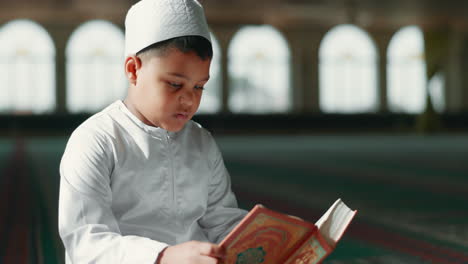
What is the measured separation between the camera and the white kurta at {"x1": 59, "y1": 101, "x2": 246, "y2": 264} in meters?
1.28

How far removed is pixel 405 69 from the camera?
2720 centimetres

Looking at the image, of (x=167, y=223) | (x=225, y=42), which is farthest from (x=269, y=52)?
(x=167, y=223)

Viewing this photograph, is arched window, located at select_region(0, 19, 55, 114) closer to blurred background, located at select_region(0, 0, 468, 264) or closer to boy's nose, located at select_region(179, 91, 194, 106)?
blurred background, located at select_region(0, 0, 468, 264)

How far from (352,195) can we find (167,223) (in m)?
4.44

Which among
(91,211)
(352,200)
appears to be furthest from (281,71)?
(91,211)

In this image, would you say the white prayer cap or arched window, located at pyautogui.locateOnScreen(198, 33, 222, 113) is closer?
the white prayer cap

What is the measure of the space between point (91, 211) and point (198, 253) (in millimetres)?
267

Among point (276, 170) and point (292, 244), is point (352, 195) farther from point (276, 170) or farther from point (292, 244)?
point (292, 244)

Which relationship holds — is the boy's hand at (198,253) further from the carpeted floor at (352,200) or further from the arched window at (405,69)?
the arched window at (405,69)

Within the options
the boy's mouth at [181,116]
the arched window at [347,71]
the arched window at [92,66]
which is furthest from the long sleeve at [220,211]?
the arched window at [347,71]

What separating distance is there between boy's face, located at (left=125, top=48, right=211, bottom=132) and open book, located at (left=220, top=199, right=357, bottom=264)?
29 centimetres

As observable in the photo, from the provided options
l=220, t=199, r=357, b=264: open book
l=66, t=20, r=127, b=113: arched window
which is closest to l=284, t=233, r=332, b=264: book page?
l=220, t=199, r=357, b=264: open book

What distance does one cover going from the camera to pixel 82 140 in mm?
1346

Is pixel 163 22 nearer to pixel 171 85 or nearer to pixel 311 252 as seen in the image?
pixel 171 85
